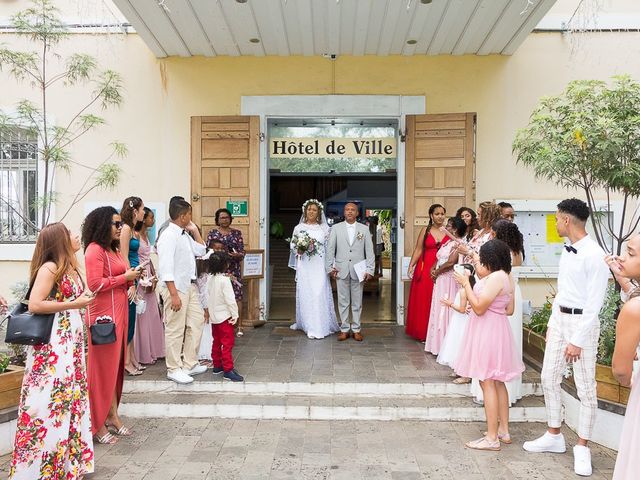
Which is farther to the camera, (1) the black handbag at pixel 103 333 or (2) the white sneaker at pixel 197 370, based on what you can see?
(2) the white sneaker at pixel 197 370

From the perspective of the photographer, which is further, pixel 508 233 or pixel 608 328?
pixel 608 328

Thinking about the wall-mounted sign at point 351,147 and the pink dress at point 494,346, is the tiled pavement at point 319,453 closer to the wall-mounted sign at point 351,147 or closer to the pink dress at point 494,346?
the pink dress at point 494,346

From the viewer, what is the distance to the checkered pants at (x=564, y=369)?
12.3 ft

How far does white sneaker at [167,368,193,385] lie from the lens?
4945 mm

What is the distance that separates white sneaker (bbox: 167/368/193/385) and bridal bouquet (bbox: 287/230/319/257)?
246cm

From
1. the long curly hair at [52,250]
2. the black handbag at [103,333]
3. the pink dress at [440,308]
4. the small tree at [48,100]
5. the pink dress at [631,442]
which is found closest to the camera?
the pink dress at [631,442]

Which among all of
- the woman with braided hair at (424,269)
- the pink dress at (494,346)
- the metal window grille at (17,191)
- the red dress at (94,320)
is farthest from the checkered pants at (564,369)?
the metal window grille at (17,191)

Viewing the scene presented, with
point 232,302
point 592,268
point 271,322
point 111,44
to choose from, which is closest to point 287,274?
point 271,322

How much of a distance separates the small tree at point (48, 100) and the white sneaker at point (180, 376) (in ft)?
7.24

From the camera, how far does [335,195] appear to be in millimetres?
16344

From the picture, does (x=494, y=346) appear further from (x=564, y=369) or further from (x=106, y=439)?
(x=106, y=439)

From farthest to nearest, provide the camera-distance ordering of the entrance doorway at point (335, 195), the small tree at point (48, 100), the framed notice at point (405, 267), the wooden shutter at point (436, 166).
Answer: the entrance doorway at point (335, 195), the wooden shutter at point (436, 166), the framed notice at point (405, 267), the small tree at point (48, 100)

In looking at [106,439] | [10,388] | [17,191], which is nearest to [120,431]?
[106,439]

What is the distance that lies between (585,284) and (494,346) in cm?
80
